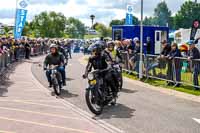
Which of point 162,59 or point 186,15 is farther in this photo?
point 186,15

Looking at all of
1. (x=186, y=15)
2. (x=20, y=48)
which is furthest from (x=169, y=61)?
(x=186, y=15)

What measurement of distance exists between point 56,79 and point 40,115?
4412 millimetres

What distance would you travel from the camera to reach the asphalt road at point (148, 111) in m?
10.7

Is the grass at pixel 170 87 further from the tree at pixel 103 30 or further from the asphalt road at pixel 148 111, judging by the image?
the tree at pixel 103 30

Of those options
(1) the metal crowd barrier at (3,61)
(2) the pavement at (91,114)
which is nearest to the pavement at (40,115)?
(2) the pavement at (91,114)

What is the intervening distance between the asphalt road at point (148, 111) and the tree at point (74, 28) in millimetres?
61538

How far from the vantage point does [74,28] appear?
81.9m

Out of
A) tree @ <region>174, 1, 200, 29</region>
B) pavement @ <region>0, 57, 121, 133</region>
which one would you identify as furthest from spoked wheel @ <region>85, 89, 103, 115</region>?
tree @ <region>174, 1, 200, 29</region>

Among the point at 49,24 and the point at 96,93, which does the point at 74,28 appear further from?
the point at 96,93

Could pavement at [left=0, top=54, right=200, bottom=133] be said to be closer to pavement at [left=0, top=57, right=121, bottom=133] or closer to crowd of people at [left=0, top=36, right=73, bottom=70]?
pavement at [left=0, top=57, right=121, bottom=133]

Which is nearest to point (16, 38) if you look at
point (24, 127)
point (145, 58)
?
point (145, 58)

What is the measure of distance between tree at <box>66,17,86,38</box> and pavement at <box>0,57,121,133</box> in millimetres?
61768

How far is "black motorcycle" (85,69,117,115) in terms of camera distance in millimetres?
12281

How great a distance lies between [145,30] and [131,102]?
21.1 meters
